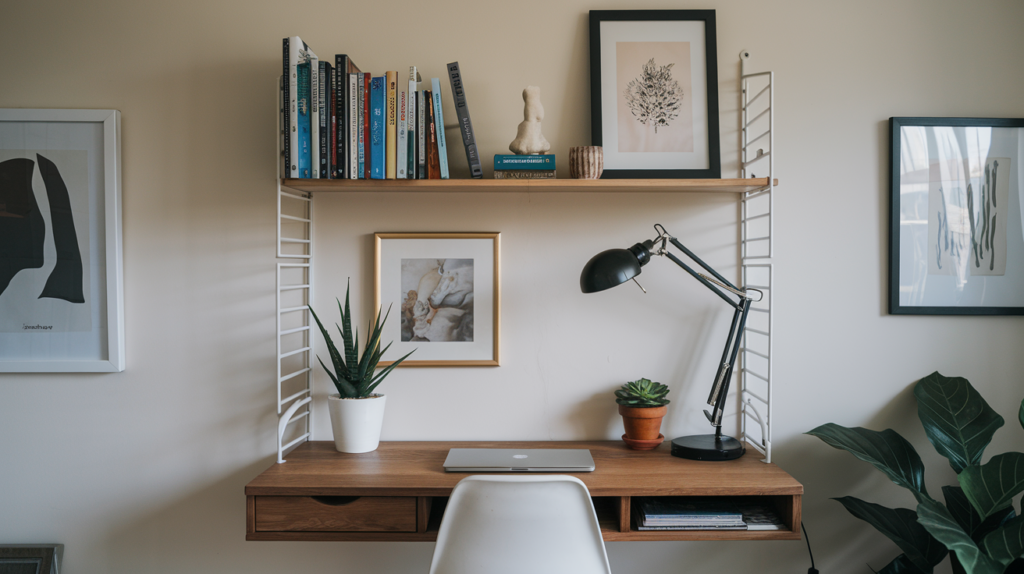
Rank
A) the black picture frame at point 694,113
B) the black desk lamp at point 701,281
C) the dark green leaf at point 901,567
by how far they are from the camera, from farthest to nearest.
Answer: the black picture frame at point 694,113, the dark green leaf at point 901,567, the black desk lamp at point 701,281

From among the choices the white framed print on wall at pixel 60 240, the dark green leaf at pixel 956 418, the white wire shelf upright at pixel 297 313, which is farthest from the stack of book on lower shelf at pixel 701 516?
the white framed print on wall at pixel 60 240

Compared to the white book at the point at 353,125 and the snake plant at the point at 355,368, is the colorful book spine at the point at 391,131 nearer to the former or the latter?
the white book at the point at 353,125

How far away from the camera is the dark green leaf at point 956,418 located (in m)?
1.51

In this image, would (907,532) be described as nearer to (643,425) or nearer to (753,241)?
(643,425)

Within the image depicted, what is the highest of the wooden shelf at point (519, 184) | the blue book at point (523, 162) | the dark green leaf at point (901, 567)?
the blue book at point (523, 162)

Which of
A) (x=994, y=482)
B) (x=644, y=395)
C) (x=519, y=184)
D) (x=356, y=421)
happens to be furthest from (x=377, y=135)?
(x=994, y=482)

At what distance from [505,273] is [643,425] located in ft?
2.00

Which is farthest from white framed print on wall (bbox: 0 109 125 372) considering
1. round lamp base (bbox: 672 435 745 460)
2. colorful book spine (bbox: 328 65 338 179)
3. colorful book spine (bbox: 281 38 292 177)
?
round lamp base (bbox: 672 435 745 460)

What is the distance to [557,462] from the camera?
145 centimetres

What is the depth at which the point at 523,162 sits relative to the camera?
1566 millimetres

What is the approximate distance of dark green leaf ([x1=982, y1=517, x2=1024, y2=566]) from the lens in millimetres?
1216

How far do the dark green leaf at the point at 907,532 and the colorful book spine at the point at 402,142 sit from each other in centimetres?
154

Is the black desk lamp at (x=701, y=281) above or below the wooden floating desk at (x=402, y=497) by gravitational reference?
above

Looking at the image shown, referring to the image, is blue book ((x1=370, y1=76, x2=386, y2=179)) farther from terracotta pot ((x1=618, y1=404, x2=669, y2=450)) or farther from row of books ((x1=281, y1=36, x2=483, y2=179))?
terracotta pot ((x1=618, y1=404, x2=669, y2=450))
